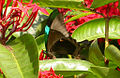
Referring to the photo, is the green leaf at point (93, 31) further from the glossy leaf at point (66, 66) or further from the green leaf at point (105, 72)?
the green leaf at point (105, 72)

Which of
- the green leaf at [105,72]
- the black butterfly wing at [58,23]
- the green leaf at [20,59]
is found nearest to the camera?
the green leaf at [20,59]

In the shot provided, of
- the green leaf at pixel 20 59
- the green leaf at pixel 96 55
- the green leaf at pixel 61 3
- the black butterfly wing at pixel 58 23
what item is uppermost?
the green leaf at pixel 61 3

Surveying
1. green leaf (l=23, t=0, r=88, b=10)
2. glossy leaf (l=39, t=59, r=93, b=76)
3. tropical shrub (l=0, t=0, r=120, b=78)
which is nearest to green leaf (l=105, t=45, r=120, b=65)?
tropical shrub (l=0, t=0, r=120, b=78)

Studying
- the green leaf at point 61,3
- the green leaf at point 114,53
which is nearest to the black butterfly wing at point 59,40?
the green leaf at point 61,3

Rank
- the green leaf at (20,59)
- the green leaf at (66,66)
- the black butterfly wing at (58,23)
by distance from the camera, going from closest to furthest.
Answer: the green leaf at (20,59) < the green leaf at (66,66) < the black butterfly wing at (58,23)

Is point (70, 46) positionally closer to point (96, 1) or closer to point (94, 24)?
point (94, 24)

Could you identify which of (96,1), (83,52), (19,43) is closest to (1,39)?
(19,43)

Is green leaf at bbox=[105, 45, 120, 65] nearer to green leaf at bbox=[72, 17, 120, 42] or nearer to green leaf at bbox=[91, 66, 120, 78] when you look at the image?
green leaf at bbox=[91, 66, 120, 78]
